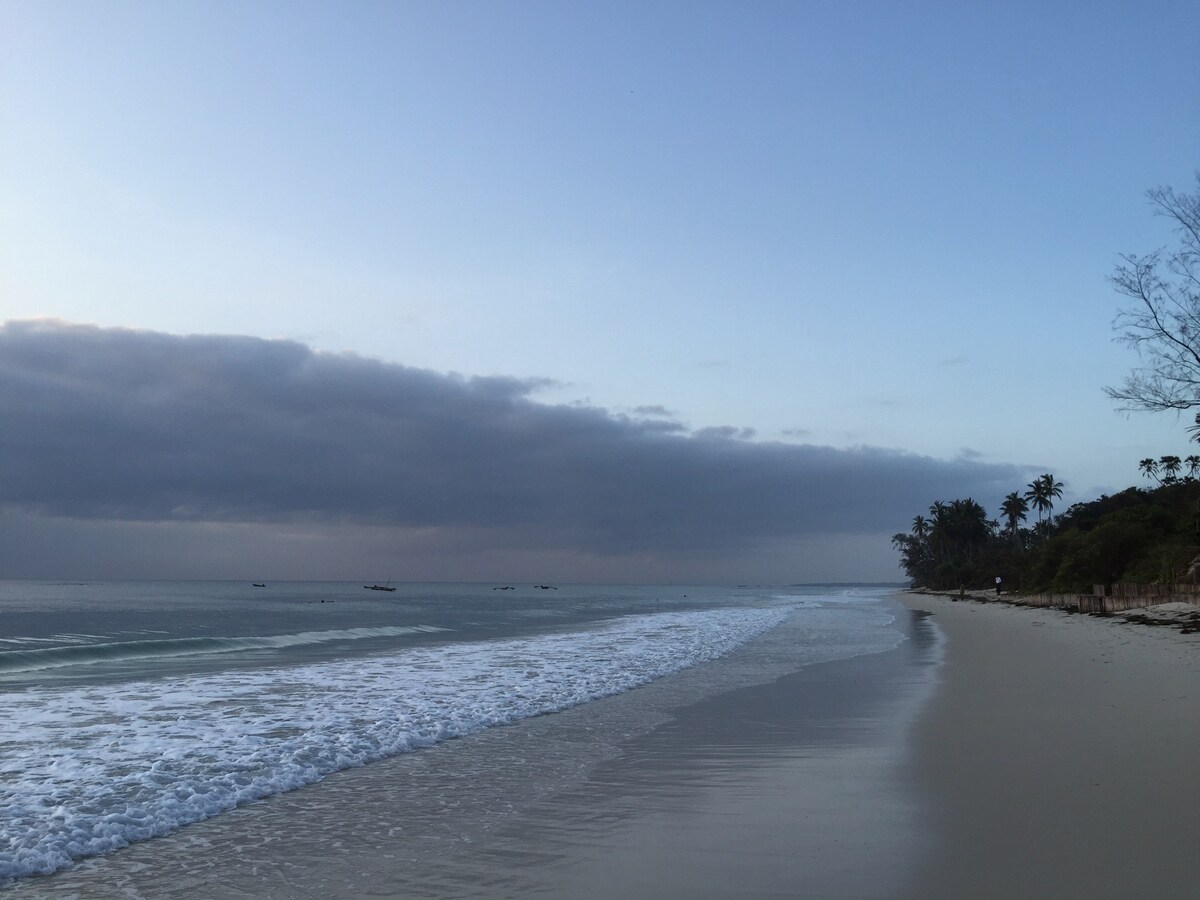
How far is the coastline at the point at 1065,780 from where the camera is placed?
5.56 metres

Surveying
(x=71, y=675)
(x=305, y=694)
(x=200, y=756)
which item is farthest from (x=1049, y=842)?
(x=71, y=675)

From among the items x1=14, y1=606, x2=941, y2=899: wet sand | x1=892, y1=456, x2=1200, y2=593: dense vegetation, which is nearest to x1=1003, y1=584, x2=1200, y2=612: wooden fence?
x1=892, y1=456, x2=1200, y2=593: dense vegetation

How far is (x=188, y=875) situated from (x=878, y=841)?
5.44 metres

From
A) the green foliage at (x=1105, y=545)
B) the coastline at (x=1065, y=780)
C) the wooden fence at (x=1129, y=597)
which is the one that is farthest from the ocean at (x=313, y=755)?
the green foliage at (x=1105, y=545)

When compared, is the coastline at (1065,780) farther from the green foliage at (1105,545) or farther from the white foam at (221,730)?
the green foliage at (1105,545)

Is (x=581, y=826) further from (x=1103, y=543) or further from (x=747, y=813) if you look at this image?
(x=1103, y=543)

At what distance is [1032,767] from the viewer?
8.91 metres

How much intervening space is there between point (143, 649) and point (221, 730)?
22302 mm

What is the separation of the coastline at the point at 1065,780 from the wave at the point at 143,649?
25.4 metres

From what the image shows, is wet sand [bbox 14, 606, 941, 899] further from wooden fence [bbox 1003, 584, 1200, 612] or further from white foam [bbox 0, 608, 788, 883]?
wooden fence [bbox 1003, 584, 1200, 612]

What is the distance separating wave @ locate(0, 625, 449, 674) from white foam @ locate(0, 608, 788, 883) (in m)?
8.87

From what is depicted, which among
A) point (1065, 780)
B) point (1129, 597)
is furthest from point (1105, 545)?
point (1065, 780)

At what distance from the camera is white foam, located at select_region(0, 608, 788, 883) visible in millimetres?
8031

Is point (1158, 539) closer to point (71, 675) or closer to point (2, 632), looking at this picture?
point (71, 675)
